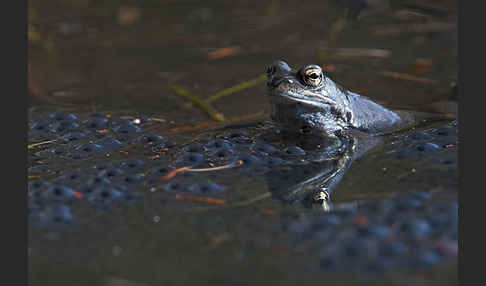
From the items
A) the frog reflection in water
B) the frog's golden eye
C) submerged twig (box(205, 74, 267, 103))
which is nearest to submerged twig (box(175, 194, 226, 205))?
the frog reflection in water

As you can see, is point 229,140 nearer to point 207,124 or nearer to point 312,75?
point 207,124

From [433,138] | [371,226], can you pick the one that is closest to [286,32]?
[433,138]

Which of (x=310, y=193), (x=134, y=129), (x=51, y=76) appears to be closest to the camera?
(x=310, y=193)

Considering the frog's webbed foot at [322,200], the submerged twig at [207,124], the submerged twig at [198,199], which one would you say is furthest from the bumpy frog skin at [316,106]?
the submerged twig at [198,199]

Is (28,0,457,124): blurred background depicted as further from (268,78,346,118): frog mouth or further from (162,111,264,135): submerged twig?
(268,78,346,118): frog mouth

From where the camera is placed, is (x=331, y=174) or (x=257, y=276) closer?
(x=257, y=276)

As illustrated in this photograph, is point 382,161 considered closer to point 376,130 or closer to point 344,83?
point 376,130
